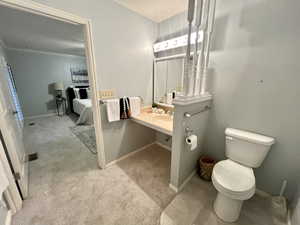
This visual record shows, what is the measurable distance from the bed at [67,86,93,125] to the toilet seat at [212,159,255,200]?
3555 millimetres

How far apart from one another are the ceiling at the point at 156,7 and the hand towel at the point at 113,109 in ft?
4.57

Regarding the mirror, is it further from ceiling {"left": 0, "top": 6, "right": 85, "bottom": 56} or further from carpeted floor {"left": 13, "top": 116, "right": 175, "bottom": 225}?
ceiling {"left": 0, "top": 6, "right": 85, "bottom": 56}

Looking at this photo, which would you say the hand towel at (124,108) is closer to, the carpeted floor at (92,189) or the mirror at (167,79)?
the mirror at (167,79)

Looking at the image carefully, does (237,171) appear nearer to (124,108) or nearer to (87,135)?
(124,108)

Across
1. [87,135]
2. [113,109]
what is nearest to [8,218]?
[113,109]

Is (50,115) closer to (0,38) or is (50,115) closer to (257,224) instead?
(0,38)

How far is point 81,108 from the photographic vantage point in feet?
13.8

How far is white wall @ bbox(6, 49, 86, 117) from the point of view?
13.7 feet

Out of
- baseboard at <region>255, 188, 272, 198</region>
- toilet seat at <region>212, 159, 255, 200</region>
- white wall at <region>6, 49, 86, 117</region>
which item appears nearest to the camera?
toilet seat at <region>212, 159, 255, 200</region>

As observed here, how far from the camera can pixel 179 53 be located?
2037mm

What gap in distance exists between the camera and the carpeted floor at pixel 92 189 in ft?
4.24

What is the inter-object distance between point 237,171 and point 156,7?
7.96 ft

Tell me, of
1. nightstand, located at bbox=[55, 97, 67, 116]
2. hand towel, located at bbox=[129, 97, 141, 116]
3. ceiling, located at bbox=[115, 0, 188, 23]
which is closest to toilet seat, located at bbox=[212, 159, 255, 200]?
hand towel, located at bbox=[129, 97, 141, 116]

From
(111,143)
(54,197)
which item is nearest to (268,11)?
(111,143)
